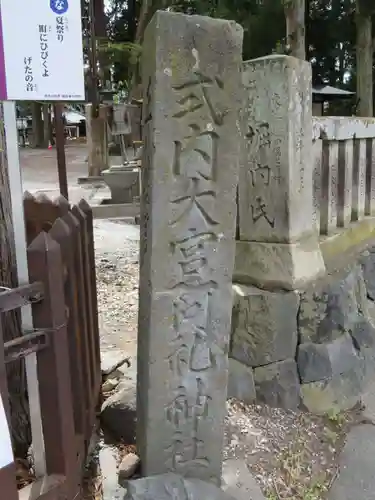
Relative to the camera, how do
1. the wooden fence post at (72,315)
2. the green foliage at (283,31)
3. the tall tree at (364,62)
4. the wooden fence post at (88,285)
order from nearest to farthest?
1. the wooden fence post at (72,315)
2. the wooden fence post at (88,285)
3. the tall tree at (364,62)
4. the green foliage at (283,31)

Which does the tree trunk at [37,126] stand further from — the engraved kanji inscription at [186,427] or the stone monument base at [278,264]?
the engraved kanji inscription at [186,427]

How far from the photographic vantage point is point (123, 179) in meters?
8.91

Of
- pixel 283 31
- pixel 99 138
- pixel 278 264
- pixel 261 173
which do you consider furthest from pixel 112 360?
pixel 283 31

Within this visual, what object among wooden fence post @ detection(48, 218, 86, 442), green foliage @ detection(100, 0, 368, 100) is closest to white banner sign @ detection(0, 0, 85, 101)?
wooden fence post @ detection(48, 218, 86, 442)

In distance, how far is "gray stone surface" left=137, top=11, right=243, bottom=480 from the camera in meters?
1.99

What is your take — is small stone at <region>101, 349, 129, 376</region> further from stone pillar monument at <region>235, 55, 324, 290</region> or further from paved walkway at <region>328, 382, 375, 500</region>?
paved walkway at <region>328, 382, 375, 500</region>

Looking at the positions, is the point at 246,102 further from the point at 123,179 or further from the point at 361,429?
the point at 123,179

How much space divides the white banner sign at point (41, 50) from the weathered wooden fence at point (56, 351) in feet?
1.43

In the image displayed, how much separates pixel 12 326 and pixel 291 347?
5.98ft

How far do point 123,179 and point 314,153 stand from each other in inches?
222

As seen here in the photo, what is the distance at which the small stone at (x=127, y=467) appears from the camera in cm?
228

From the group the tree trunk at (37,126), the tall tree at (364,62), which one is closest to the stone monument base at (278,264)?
the tall tree at (364,62)

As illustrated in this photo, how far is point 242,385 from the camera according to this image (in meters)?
3.27

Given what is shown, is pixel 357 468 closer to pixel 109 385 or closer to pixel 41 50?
pixel 109 385
